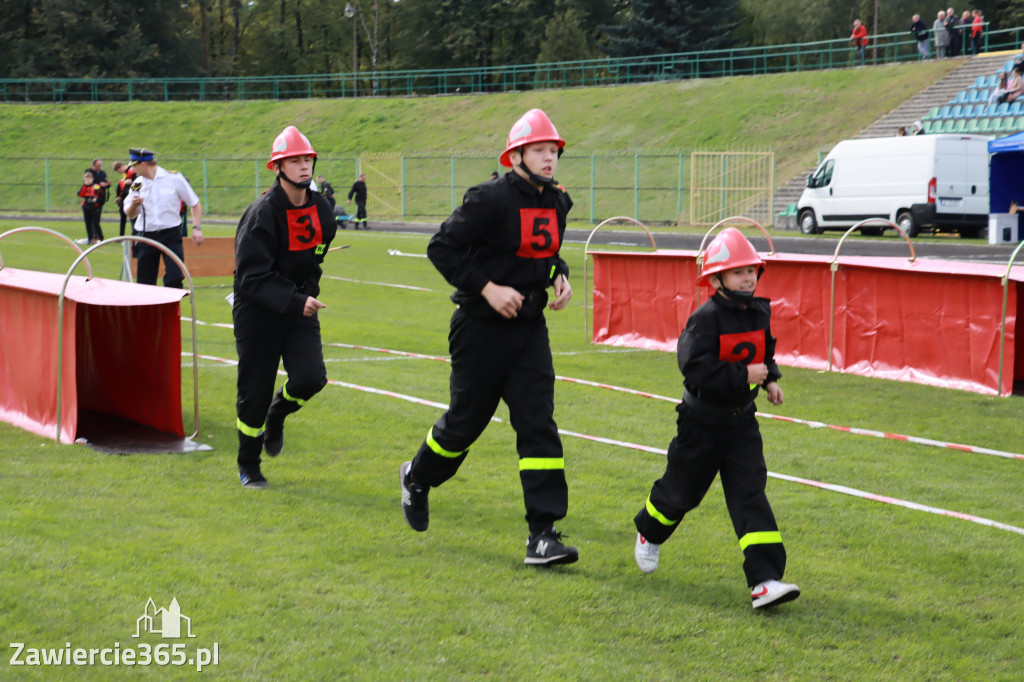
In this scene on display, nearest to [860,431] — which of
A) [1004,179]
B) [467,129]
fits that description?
[1004,179]

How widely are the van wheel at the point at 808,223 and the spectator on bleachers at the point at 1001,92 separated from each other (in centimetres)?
752

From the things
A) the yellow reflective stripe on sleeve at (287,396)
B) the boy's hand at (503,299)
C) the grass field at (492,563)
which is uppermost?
the boy's hand at (503,299)

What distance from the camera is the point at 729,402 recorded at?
4.93m

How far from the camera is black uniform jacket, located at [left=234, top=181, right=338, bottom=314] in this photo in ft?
21.1

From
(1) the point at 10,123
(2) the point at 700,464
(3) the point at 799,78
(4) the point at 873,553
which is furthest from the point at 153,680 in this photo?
(1) the point at 10,123

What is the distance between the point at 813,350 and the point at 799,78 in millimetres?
39000

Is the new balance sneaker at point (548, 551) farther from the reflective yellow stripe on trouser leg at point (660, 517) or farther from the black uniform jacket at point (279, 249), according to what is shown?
the black uniform jacket at point (279, 249)

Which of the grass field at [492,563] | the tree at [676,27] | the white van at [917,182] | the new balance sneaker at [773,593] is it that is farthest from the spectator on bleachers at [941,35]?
the new balance sneaker at [773,593]

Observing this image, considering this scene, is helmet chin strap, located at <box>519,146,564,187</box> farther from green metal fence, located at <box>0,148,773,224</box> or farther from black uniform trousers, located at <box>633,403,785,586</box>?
green metal fence, located at <box>0,148,773,224</box>

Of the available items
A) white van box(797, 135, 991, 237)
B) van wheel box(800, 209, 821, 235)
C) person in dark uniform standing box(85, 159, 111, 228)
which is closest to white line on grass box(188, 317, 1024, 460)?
person in dark uniform standing box(85, 159, 111, 228)

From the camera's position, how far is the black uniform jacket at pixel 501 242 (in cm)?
534

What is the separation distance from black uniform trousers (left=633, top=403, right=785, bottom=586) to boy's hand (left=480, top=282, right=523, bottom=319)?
2.87ft

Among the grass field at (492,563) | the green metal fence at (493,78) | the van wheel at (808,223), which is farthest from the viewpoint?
the green metal fence at (493,78)

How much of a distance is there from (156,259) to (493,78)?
61.5 metres
